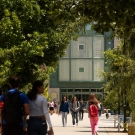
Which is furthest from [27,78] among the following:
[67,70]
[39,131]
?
[67,70]

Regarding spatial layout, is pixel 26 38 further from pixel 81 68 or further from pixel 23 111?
pixel 81 68

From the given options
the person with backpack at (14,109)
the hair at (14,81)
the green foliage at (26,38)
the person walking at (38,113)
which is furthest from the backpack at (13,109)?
the green foliage at (26,38)

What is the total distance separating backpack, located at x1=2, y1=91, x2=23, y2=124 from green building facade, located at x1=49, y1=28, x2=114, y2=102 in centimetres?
7157

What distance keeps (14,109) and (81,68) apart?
→ 245 feet

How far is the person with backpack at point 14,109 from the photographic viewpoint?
1019cm

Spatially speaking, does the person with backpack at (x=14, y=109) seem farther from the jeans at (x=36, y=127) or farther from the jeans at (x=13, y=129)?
the jeans at (x=36, y=127)

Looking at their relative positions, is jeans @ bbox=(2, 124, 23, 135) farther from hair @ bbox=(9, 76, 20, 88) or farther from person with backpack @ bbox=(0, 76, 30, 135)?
hair @ bbox=(9, 76, 20, 88)

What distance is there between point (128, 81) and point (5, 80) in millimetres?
7113

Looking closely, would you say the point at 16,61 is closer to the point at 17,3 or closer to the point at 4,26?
the point at 4,26

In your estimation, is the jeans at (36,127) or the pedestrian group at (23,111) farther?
the jeans at (36,127)

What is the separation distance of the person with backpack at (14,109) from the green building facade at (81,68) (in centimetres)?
7156

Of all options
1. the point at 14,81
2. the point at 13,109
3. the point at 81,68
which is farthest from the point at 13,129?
the point at 81,68

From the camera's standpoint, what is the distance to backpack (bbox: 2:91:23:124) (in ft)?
33.4

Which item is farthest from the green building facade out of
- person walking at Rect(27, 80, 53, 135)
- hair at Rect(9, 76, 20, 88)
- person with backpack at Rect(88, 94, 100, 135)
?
hair at Rect(9, 76, 20, 88)
